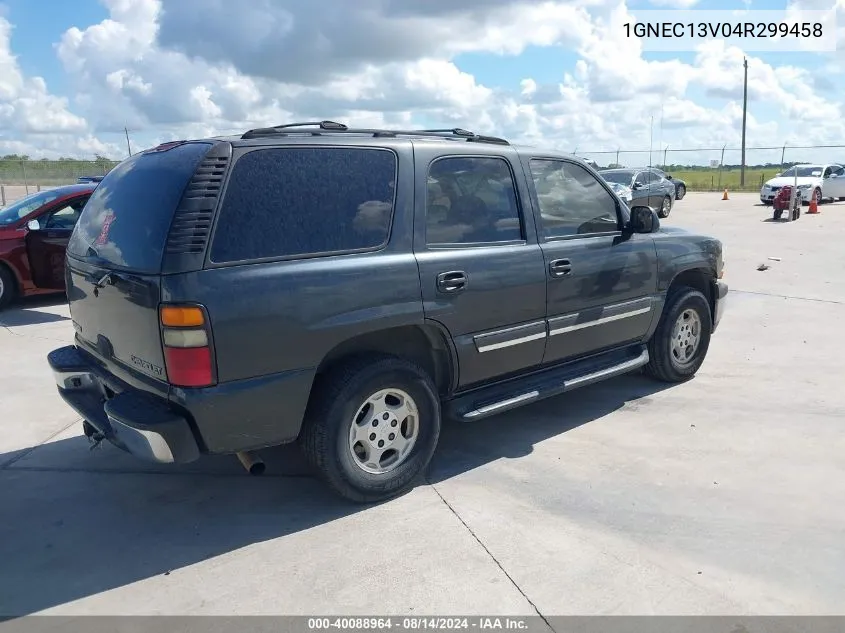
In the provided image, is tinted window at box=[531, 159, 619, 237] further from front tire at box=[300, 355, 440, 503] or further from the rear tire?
the rear tire

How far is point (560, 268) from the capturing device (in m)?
4.41

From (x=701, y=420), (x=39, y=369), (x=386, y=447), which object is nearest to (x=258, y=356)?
(x=386, y=447)

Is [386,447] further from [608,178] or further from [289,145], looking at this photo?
[608,178]

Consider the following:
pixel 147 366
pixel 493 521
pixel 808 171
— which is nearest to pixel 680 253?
pixel 493 521

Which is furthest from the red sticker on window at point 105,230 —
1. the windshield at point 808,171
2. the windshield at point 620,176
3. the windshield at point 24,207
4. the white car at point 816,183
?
the windshield at point 808,171

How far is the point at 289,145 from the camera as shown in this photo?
136 inches

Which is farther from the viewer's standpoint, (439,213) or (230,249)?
(439,213)

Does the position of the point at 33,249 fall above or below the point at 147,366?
above

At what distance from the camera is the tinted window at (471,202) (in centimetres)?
392

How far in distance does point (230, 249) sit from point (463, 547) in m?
1.78

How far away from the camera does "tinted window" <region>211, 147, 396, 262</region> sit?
127 inches

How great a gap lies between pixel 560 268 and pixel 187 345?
2378mm

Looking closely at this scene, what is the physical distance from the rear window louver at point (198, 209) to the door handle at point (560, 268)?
6.88 feet

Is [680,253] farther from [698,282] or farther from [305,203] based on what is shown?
[305,203]
